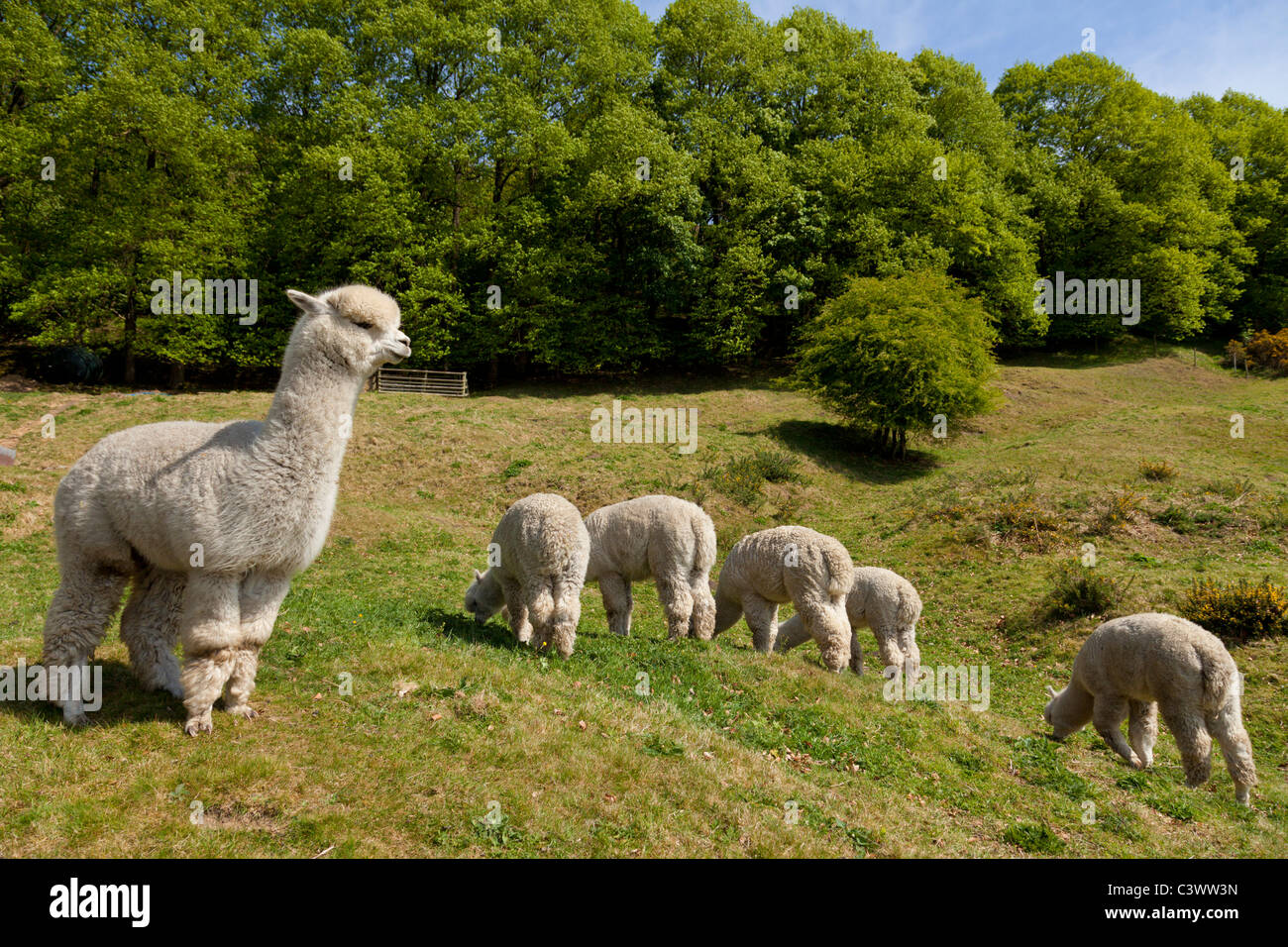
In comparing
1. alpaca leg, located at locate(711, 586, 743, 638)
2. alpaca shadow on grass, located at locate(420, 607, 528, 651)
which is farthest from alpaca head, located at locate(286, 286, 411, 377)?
alpaca leg, located at locate(711, 586, 743, 638)

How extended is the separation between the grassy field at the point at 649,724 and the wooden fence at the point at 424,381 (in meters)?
15.9

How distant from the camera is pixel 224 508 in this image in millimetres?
5688

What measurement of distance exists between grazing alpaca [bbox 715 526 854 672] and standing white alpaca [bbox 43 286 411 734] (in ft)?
29.2

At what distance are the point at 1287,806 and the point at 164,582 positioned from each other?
1413cm

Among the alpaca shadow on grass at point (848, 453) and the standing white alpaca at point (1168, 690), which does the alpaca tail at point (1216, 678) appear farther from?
the alpaca shadow on grass at point (848, 453)

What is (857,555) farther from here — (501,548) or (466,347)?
(466,347)

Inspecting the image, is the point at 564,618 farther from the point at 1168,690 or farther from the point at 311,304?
the point at 1168,690

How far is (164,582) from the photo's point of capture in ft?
22.4

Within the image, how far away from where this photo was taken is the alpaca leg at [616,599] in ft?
43.5

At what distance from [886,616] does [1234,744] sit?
5718 mm

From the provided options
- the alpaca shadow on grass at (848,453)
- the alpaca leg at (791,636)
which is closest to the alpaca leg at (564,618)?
the alpaca leg at (791,636)

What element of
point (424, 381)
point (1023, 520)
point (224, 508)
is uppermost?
point (424, 381)

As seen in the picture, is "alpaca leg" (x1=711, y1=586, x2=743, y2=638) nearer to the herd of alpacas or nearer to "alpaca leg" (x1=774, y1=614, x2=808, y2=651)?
"alpaca leg" (x1=774, y1=614, x2=808, y2=651)

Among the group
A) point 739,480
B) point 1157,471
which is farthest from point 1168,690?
point 739,480
